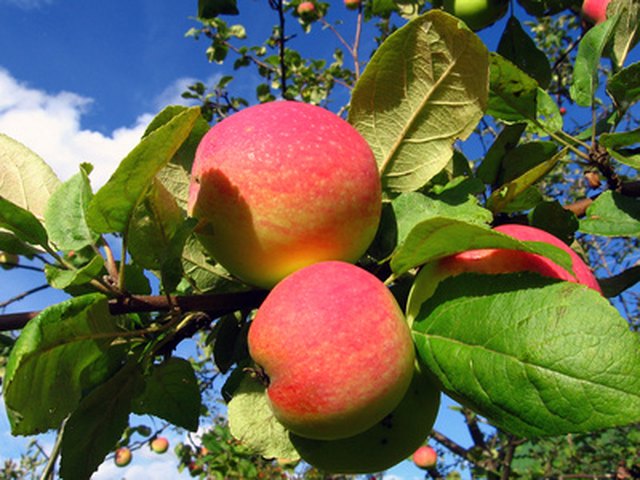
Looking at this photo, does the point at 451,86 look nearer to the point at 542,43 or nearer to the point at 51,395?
the point at 51,395

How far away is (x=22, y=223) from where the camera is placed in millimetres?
823

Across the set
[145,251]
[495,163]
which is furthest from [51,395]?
[495,163]

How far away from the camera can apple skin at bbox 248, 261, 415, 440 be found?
682mm

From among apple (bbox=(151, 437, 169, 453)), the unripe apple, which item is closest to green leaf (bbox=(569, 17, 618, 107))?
the unripe apple

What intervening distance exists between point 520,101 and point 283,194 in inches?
25.5

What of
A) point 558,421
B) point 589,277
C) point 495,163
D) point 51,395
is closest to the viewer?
point 558,421

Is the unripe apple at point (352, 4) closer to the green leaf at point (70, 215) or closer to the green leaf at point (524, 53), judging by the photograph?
the green leaf at point (524, 53)

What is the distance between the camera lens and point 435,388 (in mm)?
891

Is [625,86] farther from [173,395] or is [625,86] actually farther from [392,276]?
[173,395]

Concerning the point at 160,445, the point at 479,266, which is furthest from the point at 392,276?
the point at 160,445

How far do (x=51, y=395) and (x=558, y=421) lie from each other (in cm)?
62

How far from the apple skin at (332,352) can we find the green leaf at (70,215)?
32 cm

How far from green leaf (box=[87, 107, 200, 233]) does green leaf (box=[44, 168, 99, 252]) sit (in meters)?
0.08

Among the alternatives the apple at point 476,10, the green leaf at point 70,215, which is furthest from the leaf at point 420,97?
the apple at point 476,10
